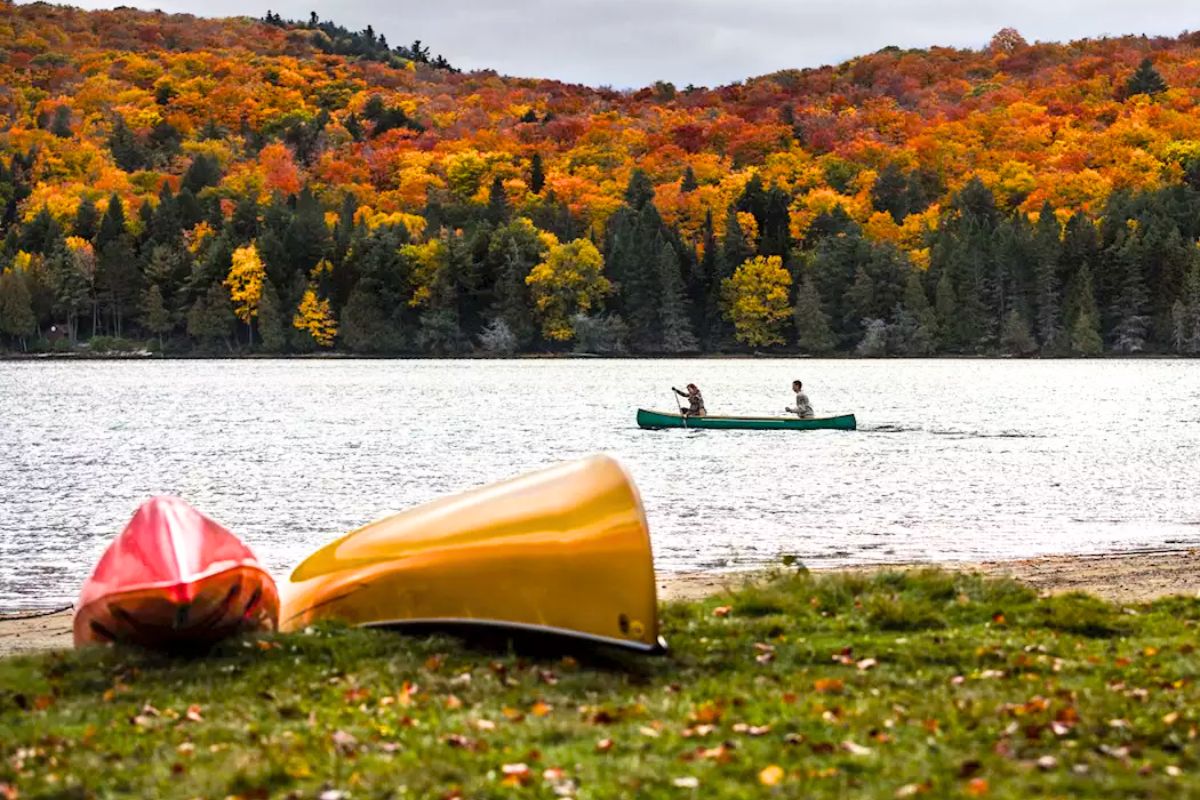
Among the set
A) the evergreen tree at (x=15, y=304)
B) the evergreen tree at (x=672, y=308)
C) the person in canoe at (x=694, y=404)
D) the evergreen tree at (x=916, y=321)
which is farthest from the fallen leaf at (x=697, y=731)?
the evergreen tree at (x=15, y=304)

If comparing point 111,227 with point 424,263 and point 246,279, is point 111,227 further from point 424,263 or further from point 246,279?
point 424,263

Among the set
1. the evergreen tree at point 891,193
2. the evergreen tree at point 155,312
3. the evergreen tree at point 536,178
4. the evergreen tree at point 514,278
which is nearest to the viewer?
the evergreen tree at point 514,278

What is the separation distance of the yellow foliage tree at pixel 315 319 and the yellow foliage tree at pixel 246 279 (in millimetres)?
4494

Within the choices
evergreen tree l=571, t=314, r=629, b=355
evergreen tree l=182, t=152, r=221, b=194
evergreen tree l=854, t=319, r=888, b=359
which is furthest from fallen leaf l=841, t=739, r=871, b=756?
evergreen tree l=182, t=152, r=221, b=194

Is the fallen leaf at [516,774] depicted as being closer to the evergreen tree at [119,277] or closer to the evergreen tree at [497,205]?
the evergreen tree at [119,277]

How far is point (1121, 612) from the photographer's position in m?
13.9

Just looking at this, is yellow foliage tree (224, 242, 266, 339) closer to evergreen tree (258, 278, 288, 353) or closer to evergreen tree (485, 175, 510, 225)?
evergreen tree (258, 278, 288, 353)

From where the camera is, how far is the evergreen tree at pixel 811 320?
145375mm

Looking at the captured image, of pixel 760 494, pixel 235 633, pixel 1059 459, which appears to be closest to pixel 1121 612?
pixel 235 633

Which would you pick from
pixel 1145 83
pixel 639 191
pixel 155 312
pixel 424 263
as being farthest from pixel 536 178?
pixel 1145 83

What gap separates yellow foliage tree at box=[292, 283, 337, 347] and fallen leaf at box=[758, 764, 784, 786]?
14684 centimetres

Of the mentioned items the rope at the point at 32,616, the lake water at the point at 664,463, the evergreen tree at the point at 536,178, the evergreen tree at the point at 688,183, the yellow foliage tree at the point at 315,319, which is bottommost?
the lake water at the point at 664,463

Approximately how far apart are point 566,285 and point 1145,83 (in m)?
88.4

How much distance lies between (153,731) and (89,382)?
354ft
